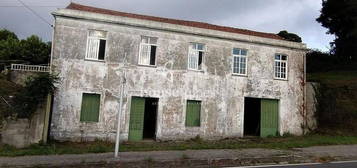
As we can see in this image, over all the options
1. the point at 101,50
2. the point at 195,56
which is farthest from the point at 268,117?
the point at 101,50

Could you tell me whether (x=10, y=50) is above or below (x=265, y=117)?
above

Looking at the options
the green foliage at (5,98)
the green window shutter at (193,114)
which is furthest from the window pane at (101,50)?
the green window shutter at (193,114)

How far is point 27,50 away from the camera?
36969 mm

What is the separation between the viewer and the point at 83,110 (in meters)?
17.5

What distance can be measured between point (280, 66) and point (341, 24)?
820 inches

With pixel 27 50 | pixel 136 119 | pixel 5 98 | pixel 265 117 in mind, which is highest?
pixel 27 50

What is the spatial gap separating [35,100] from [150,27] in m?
7.15

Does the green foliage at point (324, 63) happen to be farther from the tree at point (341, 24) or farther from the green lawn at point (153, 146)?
the green lawn at point (153, 146)

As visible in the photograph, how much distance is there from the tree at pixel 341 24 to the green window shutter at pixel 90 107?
27073 mm

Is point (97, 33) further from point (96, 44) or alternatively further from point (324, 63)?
point (324, 63)

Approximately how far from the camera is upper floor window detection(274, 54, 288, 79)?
68.8ft

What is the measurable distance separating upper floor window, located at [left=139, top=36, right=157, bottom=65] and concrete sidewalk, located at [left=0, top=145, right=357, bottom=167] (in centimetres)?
629

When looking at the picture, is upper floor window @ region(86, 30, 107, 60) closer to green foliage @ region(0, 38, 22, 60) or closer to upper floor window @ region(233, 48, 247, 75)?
upper floor window @ region(233, 48, 247, 75)

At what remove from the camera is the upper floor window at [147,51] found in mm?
18547
